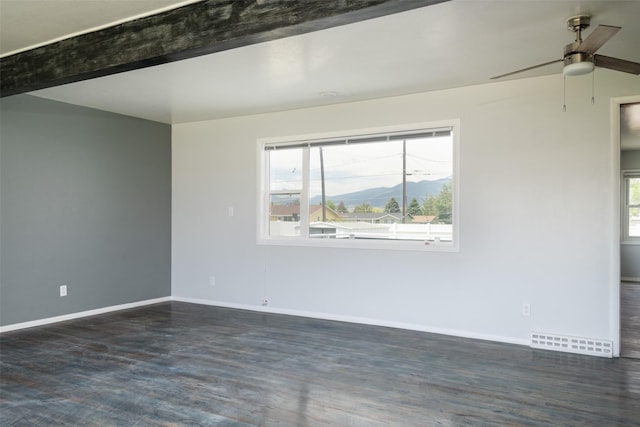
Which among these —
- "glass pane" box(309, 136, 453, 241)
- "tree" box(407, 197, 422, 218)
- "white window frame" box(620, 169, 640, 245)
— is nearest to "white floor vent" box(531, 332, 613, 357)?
"glass pane" box(309, 136, 453, 241)

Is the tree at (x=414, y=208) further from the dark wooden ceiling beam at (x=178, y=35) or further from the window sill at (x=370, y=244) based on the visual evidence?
the dark wooden ceiling beam at (x=178, y=35)

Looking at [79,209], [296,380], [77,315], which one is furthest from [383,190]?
[77,315]

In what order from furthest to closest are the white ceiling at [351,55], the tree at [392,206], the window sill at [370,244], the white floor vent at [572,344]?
1. the tree at [392,206]
2. the window sill at [370,244]
3. the white floor vent at [572,344]
4. the white ceiling at [351,55]

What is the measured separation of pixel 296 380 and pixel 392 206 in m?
2.34

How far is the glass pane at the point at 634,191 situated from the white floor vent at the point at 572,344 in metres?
6.00

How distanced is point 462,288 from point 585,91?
2.06 metres

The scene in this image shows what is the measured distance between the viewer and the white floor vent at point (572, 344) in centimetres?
377

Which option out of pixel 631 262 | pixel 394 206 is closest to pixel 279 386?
pixel 394 206

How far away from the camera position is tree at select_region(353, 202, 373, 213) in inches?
200

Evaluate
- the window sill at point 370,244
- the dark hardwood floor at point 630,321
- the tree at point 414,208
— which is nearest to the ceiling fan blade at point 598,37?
the window sill at point 370,244

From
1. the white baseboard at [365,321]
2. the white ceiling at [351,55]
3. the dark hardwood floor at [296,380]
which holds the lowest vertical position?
the dark hardwood floor at [296,380]

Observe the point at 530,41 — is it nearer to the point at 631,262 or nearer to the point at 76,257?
the point at 76,257

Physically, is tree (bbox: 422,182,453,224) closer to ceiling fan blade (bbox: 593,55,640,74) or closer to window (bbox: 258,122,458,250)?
window (bbox: 258,122,458,250)

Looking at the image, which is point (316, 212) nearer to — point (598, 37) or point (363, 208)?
point (363, 208)
